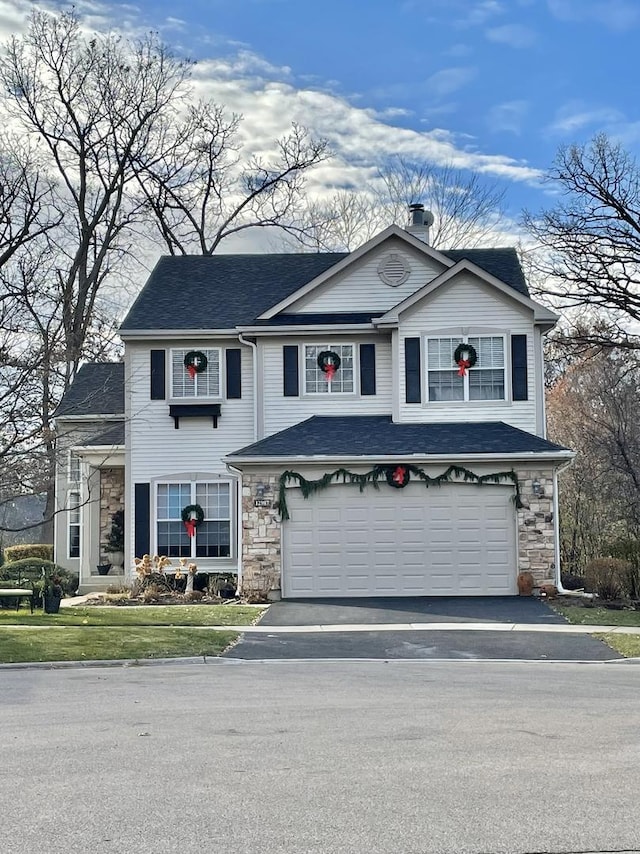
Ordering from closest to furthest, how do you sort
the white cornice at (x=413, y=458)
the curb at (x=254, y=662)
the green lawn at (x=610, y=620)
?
the curb at (x=254, y=662) < the green lawn at (x=610, y=620) < the white cornice at (x=413, y=458)

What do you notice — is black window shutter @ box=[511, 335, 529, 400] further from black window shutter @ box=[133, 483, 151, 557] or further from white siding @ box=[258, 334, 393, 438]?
black window shutter @ box=[133, 483, 151, 557]

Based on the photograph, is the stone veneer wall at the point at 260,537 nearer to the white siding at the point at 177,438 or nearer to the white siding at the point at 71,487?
the white siding at the point at 177,438

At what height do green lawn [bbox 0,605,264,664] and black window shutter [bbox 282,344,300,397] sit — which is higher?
black window shutter [bbox 282,344,300,397]

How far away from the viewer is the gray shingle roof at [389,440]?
2230 centimetres

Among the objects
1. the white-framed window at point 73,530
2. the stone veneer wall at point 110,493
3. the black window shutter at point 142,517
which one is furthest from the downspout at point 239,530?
the white-framed window at point 73,530

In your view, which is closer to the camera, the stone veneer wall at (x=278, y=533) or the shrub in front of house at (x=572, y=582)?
the stone veneer wall at (x=278, y=533)

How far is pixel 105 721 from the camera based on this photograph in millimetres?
9891

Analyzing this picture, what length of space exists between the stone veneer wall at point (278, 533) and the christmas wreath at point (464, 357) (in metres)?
3.04

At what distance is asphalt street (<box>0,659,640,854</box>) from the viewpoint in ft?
19.6

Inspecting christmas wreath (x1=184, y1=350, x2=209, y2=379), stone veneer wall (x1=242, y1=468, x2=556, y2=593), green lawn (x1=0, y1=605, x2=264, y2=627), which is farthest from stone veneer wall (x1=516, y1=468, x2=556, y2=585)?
christmas wreath (x1=184, y1=350, x2=209, y2=379)

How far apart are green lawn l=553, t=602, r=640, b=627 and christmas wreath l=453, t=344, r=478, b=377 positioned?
19.7 feet

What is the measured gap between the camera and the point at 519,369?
79.2 feet

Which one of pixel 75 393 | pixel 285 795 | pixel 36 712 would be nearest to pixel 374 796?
pixel 285 795

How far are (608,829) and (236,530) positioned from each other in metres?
19.3
